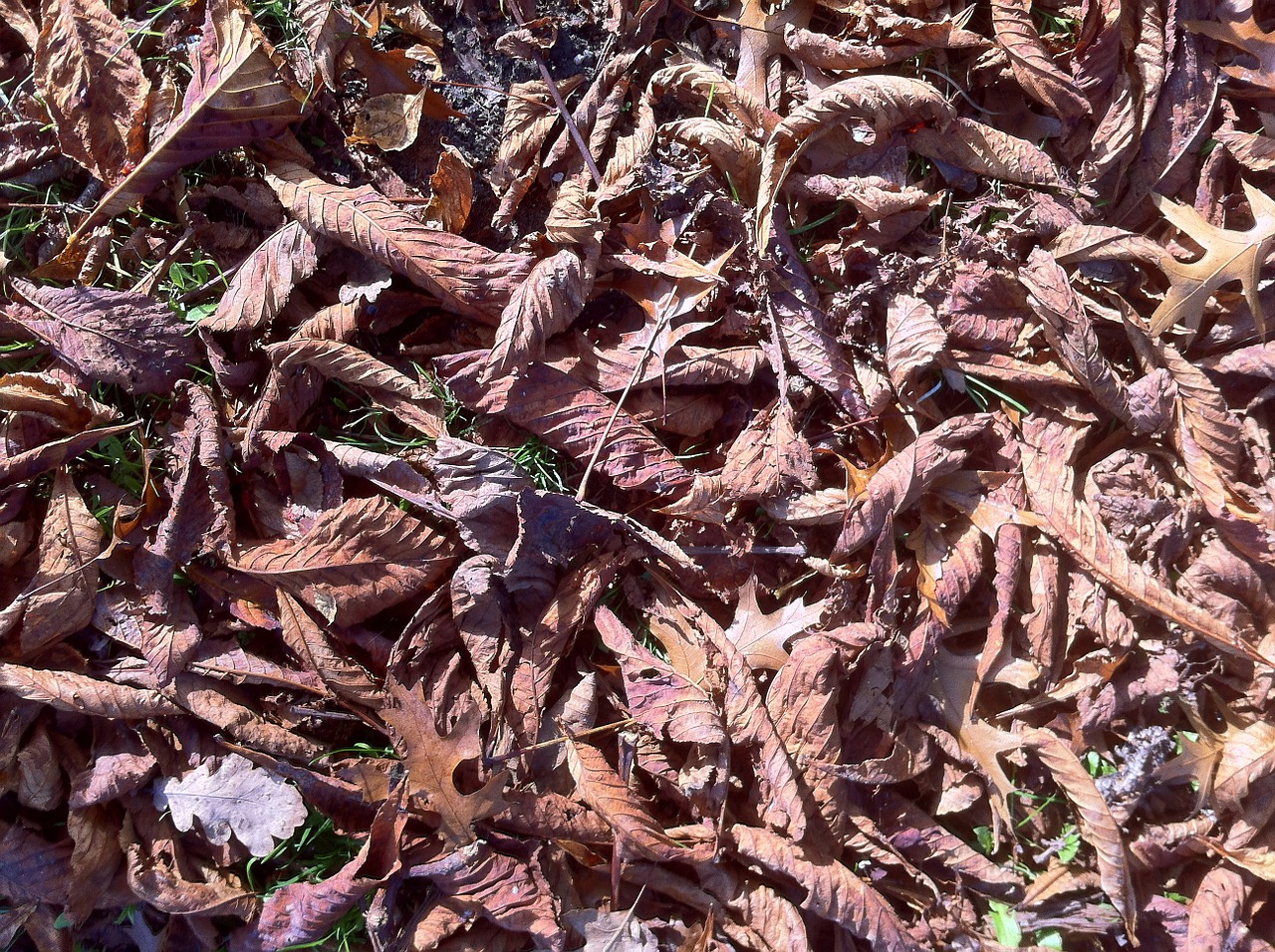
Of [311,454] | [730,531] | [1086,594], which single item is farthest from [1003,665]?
[311,454]

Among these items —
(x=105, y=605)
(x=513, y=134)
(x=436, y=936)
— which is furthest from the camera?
(x=513, y=134)

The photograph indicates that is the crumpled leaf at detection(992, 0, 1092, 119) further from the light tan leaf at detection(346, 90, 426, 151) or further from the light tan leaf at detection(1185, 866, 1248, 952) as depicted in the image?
the light tan leaf at detection(1185, 866, 1248, 952)

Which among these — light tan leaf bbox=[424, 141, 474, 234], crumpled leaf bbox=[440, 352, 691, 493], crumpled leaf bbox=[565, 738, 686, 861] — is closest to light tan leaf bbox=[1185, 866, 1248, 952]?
crumpled leaf bbox=[565, 738, 686, 861]

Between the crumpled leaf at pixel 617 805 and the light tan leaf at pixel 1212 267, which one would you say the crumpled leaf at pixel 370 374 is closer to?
the crumpled leaf at pixel 617 805

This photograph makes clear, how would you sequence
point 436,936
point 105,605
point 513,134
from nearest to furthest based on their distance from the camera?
point 436,936 < point 105,605 < point 513,134

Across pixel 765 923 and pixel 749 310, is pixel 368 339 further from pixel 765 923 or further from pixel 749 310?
pixel 765 923

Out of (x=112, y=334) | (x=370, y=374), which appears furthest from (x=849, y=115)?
(x=112, y=334)
